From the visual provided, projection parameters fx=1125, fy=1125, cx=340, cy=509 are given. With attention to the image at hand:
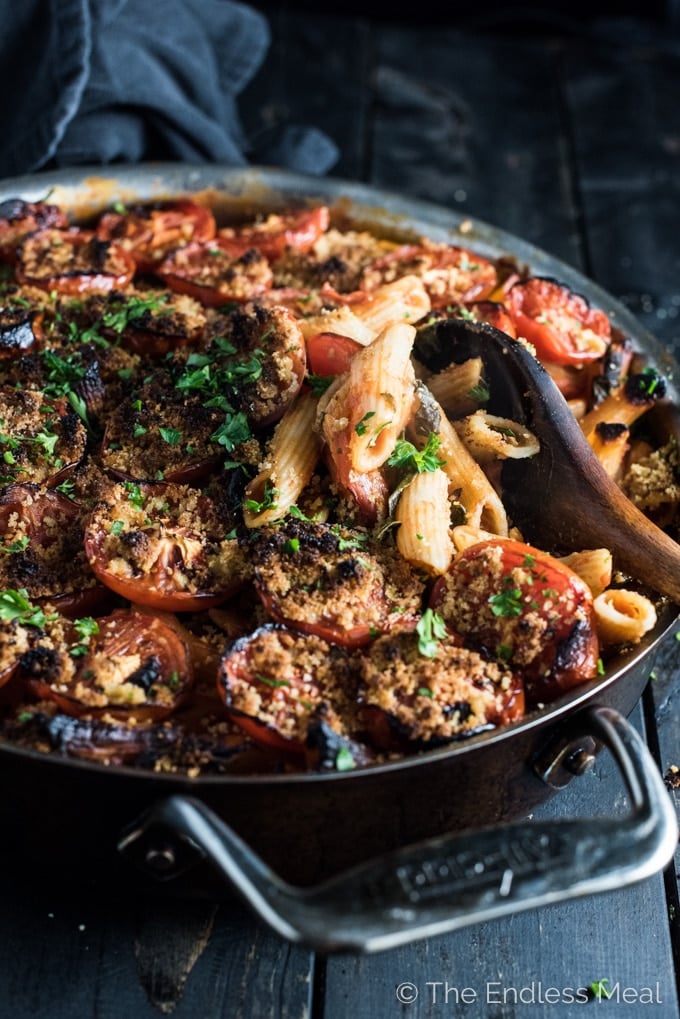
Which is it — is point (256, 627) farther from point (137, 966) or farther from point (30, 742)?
point (137, 966)

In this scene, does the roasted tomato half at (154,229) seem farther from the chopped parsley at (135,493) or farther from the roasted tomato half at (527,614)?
the roasted tomato half at (527,614)

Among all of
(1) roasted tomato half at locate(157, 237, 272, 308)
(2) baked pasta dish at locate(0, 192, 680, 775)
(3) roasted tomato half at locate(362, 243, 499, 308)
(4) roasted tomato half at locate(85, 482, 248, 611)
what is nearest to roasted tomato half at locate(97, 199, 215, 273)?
(1) roasted tomato half at locate(157, 237, 272, 308)

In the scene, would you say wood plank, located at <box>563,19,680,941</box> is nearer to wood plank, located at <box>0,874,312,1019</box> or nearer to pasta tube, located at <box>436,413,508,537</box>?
pasta tube, located at <box>436,413,508,537</box>

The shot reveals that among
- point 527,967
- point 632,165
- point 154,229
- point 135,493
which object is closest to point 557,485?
point 135,493

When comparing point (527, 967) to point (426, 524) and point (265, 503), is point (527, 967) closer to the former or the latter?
A: point (426, 524)

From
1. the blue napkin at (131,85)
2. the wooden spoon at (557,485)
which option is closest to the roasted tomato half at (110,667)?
the wooden spoon at (557,485)

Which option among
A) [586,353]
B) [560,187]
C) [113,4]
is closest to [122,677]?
[586,353]
